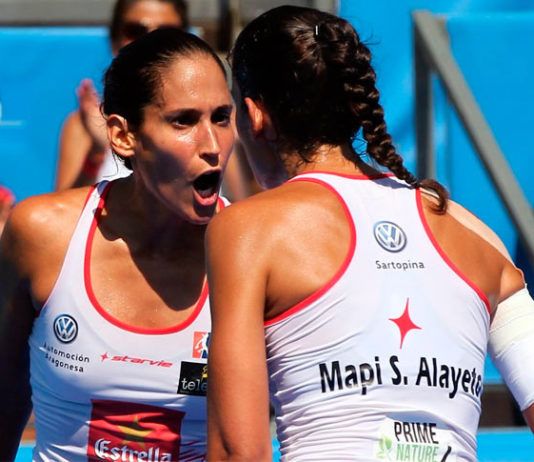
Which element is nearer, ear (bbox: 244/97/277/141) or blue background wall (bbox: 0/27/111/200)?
ear (bbox: 244/97/277/141)

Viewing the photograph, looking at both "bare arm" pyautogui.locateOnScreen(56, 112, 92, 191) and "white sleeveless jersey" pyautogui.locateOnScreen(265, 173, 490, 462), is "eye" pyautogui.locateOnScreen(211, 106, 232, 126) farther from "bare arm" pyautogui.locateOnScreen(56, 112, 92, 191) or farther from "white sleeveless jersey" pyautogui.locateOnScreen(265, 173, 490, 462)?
"bare arm" pyautogui.locateOnScreen(56, 112, 92, 191)

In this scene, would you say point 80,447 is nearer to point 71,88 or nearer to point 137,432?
point 137,432

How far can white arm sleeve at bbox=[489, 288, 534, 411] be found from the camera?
2.27 m

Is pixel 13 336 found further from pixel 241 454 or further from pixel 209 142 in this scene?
pixel 241 454

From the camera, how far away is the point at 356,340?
79.0 inches

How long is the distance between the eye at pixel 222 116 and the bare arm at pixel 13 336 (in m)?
0.45

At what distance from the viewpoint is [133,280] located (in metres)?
2.60

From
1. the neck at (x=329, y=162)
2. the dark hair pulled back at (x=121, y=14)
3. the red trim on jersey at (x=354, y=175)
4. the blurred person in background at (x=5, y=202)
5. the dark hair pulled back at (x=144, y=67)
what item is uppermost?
the dark hair pulled back at (x=121, y=14)

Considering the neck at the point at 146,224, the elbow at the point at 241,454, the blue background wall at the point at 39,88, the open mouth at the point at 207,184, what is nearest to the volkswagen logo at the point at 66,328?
the neck at the point at 146,224

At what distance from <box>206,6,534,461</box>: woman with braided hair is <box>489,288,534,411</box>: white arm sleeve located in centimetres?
7

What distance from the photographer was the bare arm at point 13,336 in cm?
258

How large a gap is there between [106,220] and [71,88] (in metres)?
2.33

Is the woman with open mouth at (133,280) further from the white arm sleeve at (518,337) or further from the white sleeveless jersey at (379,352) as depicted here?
the white arm sleeve at (518,337)

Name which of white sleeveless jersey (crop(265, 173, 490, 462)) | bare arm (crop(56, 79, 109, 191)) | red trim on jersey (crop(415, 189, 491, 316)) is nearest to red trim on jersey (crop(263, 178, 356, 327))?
white sleeveless jersey (crop(265, 173, 490, 462))
